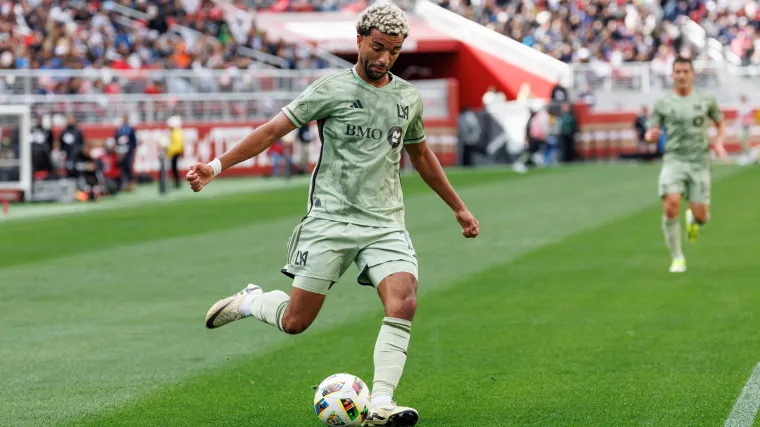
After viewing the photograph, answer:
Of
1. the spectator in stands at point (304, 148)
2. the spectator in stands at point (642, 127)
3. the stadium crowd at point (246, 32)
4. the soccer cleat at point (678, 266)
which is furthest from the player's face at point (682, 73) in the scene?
the spectator in stands at point (642, 127)

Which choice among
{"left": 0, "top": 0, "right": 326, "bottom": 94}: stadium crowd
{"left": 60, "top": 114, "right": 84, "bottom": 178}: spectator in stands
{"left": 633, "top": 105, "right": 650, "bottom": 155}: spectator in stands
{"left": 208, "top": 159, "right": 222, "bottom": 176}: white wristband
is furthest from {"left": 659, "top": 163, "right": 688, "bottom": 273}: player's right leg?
{"left": 633, "top": 105, "right": 650, "bottom": 155}: spectator in stands

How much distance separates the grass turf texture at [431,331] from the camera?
7770 millimetres

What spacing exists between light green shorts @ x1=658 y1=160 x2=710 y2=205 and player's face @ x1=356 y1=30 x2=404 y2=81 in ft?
25.6

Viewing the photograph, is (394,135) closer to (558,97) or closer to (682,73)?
(682,73)

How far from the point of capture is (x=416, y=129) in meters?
7.41

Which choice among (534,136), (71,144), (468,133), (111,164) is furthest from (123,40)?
(534,136)

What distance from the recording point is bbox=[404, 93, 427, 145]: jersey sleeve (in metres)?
7.33

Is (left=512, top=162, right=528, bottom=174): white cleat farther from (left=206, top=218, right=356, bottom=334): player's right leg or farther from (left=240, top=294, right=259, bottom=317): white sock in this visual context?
(left=206, top=218, right=356, bottom=334): player's right leg

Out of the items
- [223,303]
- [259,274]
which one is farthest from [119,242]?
[223,303]

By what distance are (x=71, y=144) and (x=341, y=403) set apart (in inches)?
1007

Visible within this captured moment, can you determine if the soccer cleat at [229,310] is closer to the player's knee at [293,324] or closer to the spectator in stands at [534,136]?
the player's knee at [293,324]

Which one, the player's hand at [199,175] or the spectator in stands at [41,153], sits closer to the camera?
the player's hand at [199,175]

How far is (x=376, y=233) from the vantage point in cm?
714

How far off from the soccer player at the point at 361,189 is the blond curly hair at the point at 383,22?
1 centimetres
